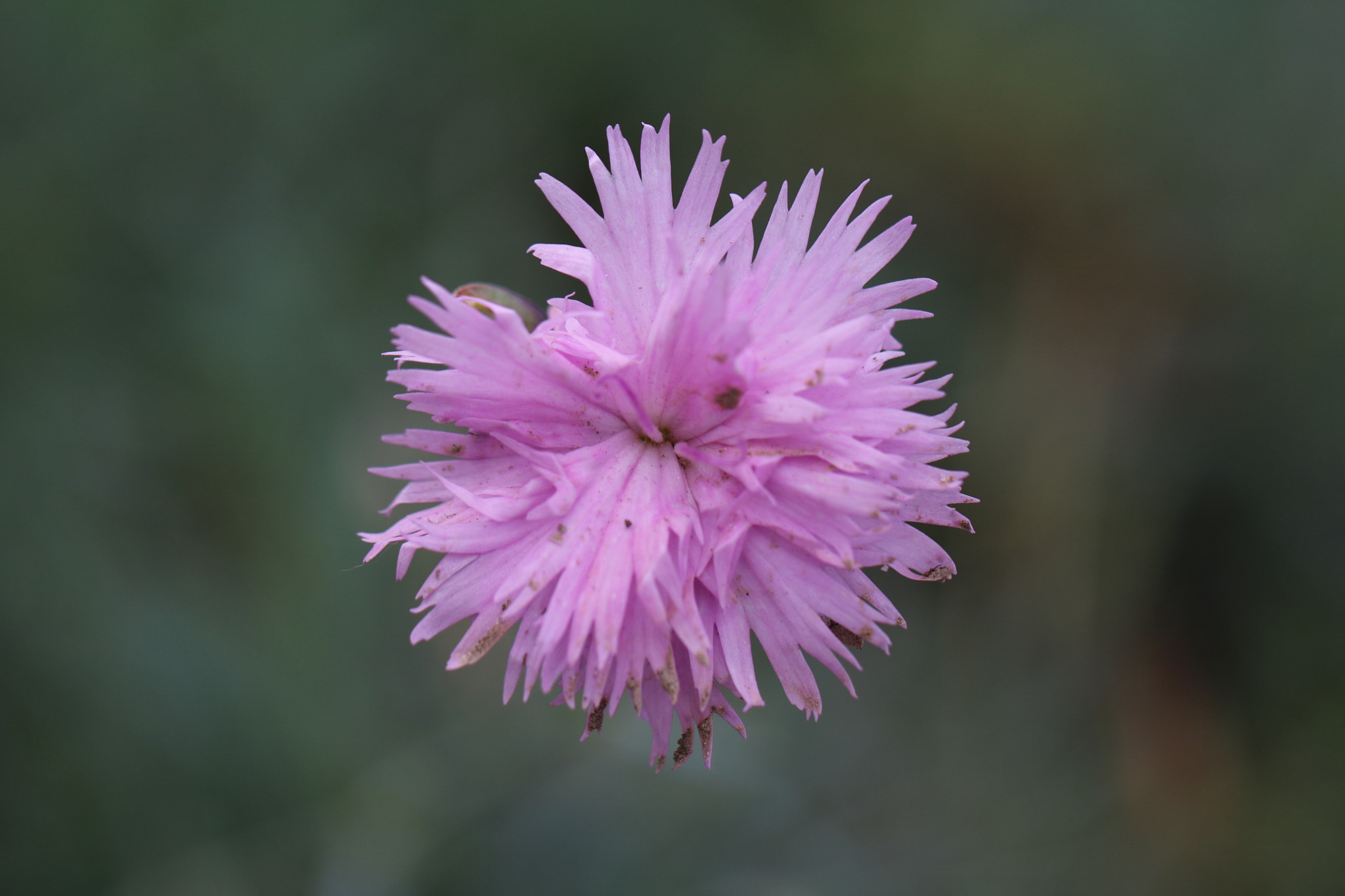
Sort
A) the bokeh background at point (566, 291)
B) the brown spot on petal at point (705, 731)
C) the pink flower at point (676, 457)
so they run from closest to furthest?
the pink flower at point (676, 457) → the brown spot on petal at point (705, 731) → the bokeh background at point (566, 291)

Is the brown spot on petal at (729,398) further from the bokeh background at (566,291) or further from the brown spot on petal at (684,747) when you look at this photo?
the bokeh background at (566,291)

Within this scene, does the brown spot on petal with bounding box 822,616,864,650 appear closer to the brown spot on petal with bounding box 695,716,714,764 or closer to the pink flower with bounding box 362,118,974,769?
the pink flower with bounding box 362,118,974,769

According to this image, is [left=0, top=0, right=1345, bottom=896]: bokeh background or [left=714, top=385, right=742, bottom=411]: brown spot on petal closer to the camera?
[left=714, top=385, right=742, bottom=411]: brown spot on petal

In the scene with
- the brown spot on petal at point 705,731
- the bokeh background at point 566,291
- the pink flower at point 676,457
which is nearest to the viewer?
the pink flower at point 676,457

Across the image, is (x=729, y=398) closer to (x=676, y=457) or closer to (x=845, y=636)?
(x=676, y=457)

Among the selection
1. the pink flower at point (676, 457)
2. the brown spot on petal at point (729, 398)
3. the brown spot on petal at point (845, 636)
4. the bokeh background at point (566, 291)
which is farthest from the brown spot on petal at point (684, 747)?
the bokeh background at point (566, 291)

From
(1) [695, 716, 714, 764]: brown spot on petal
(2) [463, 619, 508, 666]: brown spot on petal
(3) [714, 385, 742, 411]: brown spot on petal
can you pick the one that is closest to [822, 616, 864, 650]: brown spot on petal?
(1) [695, 716, 714, 764]: brown spot on petal

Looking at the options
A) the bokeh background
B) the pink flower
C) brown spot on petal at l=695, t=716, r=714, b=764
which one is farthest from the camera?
the bokeh background

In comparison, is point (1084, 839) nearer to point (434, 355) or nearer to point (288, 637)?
point (288, 637)
